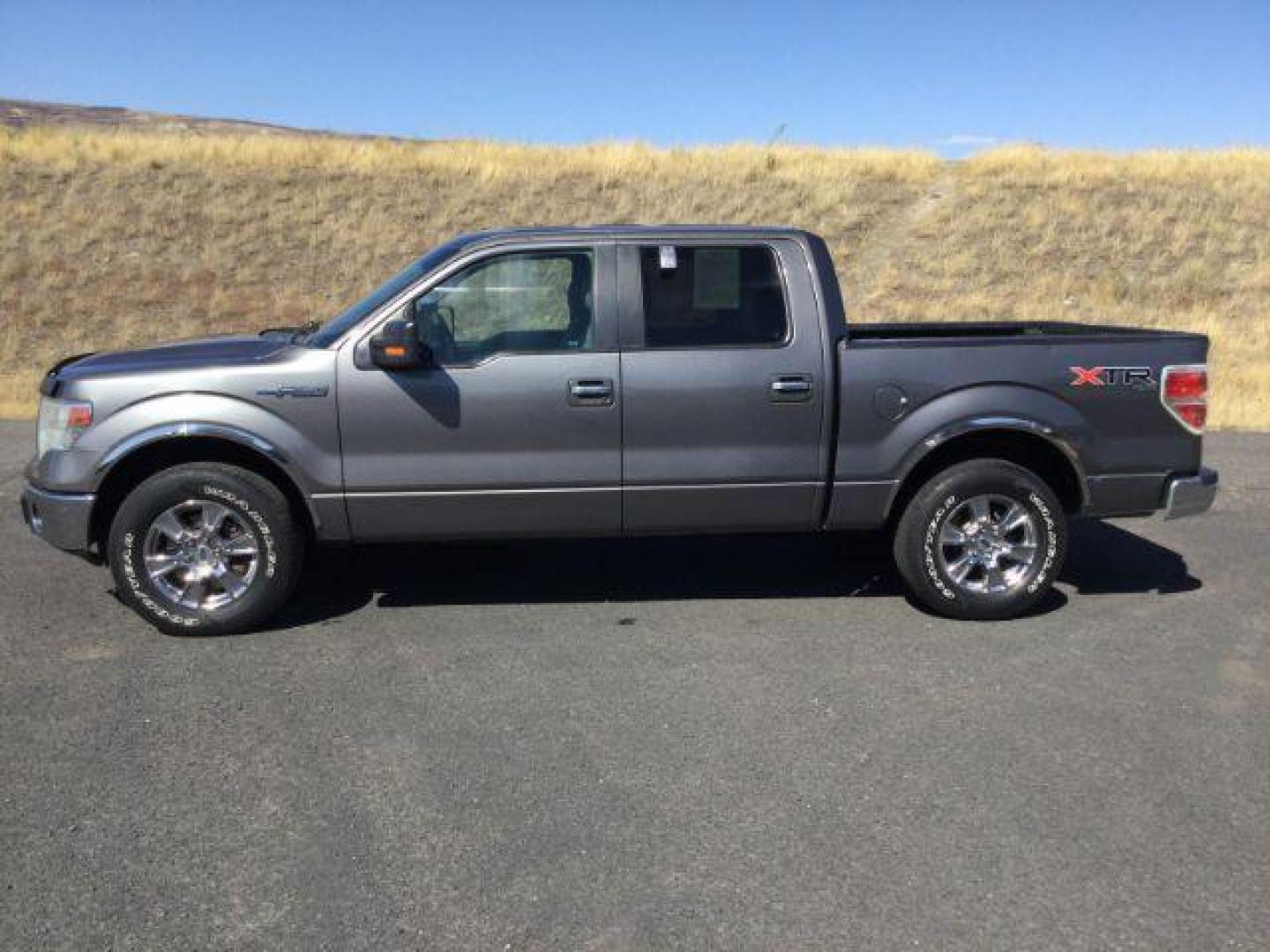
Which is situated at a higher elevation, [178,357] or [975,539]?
[178,357]

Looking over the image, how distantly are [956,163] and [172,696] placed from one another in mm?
28885

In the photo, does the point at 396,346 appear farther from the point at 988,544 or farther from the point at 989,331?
the point at 989,331

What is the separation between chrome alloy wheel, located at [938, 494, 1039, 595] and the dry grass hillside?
15.8 m

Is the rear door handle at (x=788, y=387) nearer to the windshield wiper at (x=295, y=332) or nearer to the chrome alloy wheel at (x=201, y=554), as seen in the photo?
the windshield wiper at (x=295, y=332)

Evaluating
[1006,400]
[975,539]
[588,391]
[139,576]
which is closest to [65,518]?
[139,576]

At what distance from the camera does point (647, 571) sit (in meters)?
6.34

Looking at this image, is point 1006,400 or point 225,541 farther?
point 1006,400

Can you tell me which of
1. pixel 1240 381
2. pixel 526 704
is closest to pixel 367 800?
pixel 526 704

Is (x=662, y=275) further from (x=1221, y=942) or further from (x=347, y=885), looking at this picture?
(x=1221, y=942)

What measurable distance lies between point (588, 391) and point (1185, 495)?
3.12 metres

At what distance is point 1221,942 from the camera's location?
2.82 meters

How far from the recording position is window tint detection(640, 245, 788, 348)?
534 centimetres

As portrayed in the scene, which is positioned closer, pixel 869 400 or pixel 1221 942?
pixel 1221 942

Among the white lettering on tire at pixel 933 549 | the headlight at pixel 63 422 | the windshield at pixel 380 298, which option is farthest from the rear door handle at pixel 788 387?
the headlight at pixel 63 422
